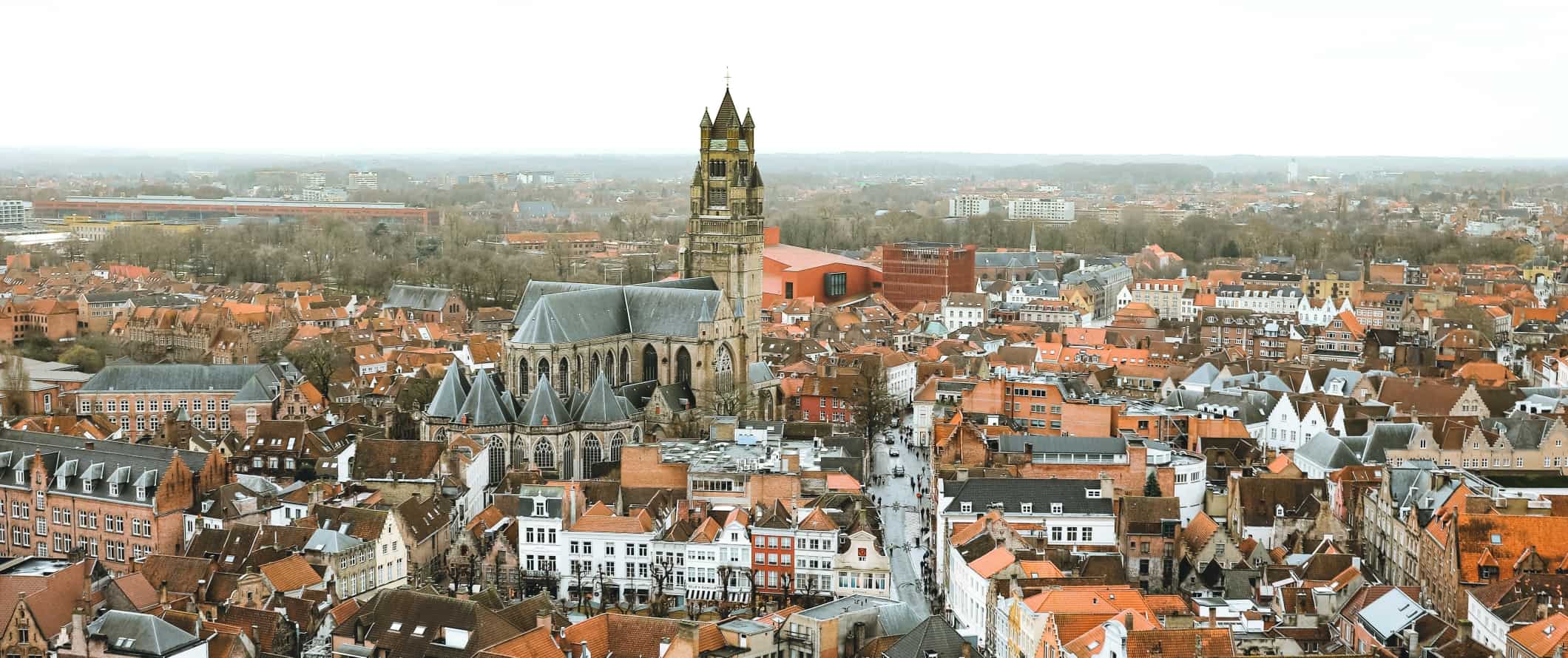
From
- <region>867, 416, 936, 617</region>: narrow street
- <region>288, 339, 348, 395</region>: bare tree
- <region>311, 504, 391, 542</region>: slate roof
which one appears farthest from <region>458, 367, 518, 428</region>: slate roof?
<region>288, 339, 348, 395</region>: bare tree

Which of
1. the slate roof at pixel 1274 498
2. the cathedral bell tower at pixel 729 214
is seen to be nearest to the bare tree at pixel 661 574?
the slate roof at pixel 1274 498

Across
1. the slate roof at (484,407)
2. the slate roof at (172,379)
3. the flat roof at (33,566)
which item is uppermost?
the slate roof at (484,407)

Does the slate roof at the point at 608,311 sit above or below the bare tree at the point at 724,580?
above

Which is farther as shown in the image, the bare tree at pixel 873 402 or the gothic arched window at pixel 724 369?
the bare tree at pixel 873 402

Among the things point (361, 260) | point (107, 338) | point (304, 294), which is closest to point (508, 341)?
point (107, 338)

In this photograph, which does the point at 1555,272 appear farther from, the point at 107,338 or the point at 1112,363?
the point at 107,338

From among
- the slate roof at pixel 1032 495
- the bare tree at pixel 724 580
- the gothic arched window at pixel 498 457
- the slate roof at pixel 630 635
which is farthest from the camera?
the gothic arched window at pixel 498 457

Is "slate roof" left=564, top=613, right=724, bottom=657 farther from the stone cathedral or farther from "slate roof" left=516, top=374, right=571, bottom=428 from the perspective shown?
"slate roof" left=516, top=374, right=571, bottom=428

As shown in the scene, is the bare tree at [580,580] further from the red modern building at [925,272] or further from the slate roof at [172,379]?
the red modern building at [925,272]
